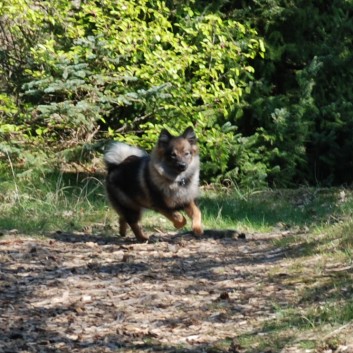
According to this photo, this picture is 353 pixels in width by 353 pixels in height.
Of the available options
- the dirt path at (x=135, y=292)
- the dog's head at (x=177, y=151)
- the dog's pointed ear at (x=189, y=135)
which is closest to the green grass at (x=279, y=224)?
the dirt path at (x=135, y=292)

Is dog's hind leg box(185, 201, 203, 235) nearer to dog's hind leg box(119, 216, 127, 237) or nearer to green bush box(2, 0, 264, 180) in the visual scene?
dog's hind leg box(119, 216, 127, 237)

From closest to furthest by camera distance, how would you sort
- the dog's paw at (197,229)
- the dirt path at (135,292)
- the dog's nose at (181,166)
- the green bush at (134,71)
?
the dirt path at (135,292) → the dog's paw at (197,229) → the dog's nose at (181,166) → the green bush at (134,71)

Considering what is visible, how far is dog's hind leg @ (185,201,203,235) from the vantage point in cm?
1002

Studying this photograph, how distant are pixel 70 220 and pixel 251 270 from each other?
349 cm

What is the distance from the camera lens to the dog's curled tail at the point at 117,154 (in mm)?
10867

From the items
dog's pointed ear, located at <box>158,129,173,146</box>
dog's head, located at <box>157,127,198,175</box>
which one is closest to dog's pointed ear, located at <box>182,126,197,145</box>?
dog's head, located at <box>157,127,198,175</box>

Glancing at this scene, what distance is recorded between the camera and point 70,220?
11.0 metres

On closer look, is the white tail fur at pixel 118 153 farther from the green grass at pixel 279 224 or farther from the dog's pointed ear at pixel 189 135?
the green grass at pixel 279 224


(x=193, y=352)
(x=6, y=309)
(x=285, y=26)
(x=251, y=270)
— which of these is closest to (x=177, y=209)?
(x=251, y=270)

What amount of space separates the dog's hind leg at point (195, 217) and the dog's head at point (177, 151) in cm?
41

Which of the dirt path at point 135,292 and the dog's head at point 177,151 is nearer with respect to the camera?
the dirt path at point 135,292

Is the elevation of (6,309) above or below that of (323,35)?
below

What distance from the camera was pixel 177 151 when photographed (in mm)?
10477

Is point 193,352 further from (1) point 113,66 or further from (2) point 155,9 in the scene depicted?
(2) point 155,9
